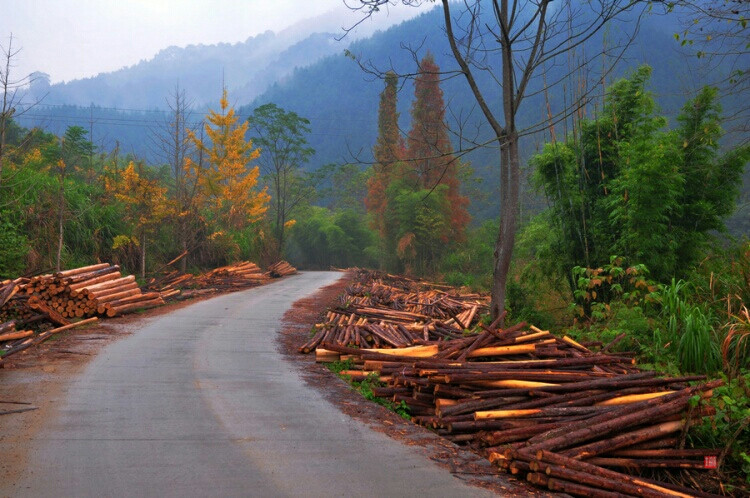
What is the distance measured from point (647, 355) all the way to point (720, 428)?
8.97 ft

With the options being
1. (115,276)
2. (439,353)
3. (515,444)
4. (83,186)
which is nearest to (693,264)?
(439,353)

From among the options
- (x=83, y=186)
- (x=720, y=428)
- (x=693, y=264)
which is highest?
(x=83, y=186)

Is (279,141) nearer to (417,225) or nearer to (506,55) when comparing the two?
(417,225)

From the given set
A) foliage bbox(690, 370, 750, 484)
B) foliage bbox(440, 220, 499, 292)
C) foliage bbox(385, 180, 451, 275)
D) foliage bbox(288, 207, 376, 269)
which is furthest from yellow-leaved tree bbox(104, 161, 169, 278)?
foliage bbox(288, 207, 376, 269)

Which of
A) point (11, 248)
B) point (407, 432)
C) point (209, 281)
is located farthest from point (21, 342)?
point (209, 281)

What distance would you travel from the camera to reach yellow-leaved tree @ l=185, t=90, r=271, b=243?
34594mm

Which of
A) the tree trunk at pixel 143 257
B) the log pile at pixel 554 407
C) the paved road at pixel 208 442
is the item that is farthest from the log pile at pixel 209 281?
the log pile at pixel 554 407

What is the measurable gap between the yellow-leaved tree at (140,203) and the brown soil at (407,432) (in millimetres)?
14038

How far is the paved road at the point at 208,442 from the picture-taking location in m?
4.77

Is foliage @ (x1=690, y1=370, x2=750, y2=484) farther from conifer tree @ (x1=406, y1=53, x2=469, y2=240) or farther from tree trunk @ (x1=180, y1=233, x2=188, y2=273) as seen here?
conifer tree @ (x1=406, y1=53, x2=469, y2=240)

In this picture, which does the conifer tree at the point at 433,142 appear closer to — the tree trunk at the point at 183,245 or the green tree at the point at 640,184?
the tree trunk at the point at 183,245

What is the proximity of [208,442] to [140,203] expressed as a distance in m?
20.5

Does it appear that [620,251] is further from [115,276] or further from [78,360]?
[115,276]

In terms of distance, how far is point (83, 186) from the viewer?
24734mm
